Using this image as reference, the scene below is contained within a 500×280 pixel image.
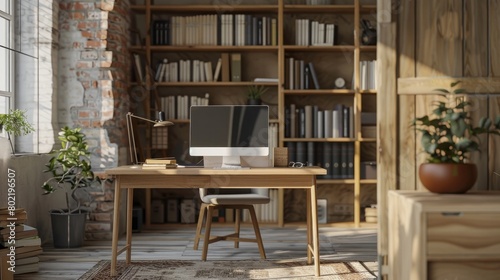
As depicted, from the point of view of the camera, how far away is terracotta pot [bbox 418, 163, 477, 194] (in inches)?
139

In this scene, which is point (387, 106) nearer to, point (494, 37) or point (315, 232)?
point (494, 37)

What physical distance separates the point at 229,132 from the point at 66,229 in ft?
5.69

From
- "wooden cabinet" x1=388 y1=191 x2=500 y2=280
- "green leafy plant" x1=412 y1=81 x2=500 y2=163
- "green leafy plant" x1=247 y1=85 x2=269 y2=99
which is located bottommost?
"wooden cabinet" x1=388 y1=191 x2=500 y2=280

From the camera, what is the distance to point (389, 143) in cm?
387

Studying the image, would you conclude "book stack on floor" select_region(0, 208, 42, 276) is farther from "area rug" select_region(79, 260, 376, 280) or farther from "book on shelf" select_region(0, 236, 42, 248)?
"area rug" select_region(79, 260, 376, 280)

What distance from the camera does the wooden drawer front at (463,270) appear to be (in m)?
3.32

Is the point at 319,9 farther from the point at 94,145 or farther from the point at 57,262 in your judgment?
the point at 57,262

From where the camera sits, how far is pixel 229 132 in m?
5.29

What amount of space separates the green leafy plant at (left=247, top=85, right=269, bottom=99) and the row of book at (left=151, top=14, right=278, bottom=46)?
1.48ft

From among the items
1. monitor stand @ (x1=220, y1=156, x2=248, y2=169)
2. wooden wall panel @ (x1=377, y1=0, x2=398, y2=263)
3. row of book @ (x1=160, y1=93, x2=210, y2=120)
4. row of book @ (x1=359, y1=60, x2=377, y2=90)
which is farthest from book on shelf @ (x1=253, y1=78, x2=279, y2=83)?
wooden wall panel @ (x1=377, y1=0, x2=398, y2=263)

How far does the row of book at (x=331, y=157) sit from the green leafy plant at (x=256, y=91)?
58cm

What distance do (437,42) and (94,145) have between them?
12.1 ft

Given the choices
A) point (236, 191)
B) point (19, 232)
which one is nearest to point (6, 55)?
point (19, 232)

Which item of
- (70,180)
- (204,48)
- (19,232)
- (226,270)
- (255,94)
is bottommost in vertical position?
(226,270)
